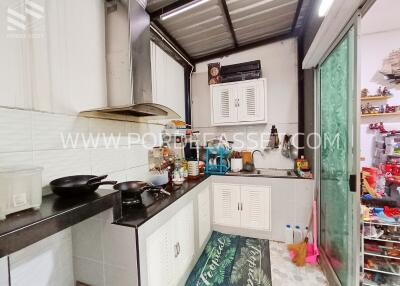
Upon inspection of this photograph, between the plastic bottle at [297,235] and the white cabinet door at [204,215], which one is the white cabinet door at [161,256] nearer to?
the white cabinet door at [204,215]

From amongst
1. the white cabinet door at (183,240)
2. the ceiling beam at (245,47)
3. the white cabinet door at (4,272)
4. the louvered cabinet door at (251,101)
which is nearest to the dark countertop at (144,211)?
the white cabinet door at (183,240)

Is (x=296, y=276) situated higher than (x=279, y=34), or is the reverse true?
(x=279, y=34)

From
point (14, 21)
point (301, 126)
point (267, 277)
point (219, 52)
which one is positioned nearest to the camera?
point (14, 21)

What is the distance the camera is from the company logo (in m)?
0.98

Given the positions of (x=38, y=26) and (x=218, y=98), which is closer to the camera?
(x=38, y=26)

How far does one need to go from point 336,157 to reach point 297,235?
114 cm

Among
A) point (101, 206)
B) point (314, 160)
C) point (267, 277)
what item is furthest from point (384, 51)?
point (101, 206)

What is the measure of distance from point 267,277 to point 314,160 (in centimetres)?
131

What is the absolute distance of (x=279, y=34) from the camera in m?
2.62

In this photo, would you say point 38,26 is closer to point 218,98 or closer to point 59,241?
point 59,241

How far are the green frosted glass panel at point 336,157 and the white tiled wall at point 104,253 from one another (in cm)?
156

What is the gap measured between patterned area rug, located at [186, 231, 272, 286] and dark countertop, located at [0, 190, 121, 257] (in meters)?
1.24

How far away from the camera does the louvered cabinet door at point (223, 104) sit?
263 centimetres

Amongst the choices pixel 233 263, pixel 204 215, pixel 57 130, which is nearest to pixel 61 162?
pixel 57 130
